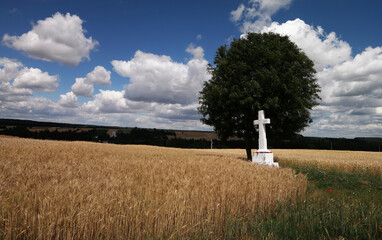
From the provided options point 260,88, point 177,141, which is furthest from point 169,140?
point 260,88

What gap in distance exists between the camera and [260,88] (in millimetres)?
20156

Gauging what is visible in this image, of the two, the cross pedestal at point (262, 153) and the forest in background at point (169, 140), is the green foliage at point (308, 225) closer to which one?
the cross pedestal at point (262, 153)

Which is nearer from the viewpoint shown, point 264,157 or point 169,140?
point 264,157

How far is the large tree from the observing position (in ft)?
67.2

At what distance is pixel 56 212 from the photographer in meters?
3.75

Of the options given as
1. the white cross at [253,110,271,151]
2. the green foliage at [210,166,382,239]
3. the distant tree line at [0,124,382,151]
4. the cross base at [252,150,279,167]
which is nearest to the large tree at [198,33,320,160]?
the white cross at [253,110,271,151]

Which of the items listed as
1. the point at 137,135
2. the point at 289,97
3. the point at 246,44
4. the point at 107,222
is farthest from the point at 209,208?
the point at 137,135

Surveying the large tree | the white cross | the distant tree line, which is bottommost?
the distant tree line

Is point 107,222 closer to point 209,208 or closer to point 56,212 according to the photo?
point 56,212

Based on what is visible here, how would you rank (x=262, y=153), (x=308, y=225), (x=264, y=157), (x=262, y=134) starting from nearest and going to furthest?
1. (x=308, y=225)
2. (x=264, y=157)
3. (x=262, y=153)
4. (x=262, y=134)

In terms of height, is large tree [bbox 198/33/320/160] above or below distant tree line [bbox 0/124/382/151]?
above

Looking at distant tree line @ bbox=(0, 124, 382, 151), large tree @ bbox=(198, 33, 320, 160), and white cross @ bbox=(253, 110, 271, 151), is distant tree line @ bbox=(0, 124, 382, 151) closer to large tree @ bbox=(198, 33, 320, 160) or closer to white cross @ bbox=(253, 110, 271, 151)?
large tree @ bbox=(198, 33, 320, 160)

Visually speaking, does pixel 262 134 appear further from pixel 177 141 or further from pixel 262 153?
pixel 177 141

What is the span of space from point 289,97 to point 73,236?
802 inches
